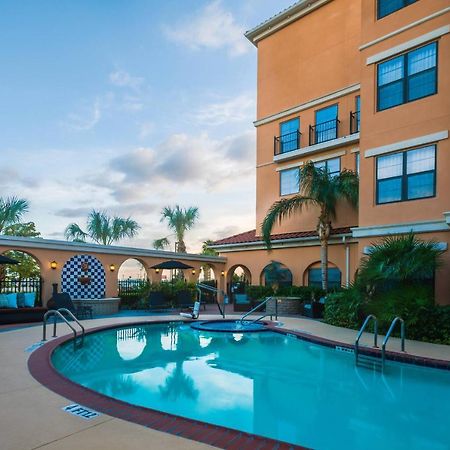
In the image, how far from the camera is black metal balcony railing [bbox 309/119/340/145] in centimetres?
1934

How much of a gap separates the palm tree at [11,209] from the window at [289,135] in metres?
17.1

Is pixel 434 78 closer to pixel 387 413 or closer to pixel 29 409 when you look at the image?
pixel 387 413

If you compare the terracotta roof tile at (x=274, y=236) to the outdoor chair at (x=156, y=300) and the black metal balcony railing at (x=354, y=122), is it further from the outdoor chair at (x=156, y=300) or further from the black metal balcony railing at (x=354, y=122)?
the outdoor chair at (x=156, y=300)

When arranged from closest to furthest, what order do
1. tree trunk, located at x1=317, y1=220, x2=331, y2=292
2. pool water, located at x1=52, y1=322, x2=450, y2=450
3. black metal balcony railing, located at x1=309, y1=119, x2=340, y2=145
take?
1. pool water, located at x1=52, y1=322, x2=450, y2=450
2. tree trunk, located at x1=317, y1=220, x2=331, y2=292
3. black metal balcony railing, located at x1=309, y1=119, x2=340, y2=145

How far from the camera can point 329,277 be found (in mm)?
18734

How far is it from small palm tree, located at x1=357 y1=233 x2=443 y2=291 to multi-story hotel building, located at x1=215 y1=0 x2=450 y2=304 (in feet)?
3.04

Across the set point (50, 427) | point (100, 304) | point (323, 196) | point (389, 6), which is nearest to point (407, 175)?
point (323, 196)

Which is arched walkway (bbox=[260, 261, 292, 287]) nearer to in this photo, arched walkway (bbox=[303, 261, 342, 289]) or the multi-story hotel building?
the multi-story hotel building

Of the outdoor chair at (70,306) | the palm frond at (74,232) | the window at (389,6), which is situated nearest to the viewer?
the window at (389,6)

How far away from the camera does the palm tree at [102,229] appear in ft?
105

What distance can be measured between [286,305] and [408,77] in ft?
33.4

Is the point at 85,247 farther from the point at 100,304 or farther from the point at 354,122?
the point at 354,122

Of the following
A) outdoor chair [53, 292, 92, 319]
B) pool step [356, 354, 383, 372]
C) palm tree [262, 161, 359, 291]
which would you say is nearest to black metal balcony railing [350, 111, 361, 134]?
palm tree [262, 161, 359, 291]

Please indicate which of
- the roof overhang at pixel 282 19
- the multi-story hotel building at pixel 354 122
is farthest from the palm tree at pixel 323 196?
the roof overhang at pixel 282 19
